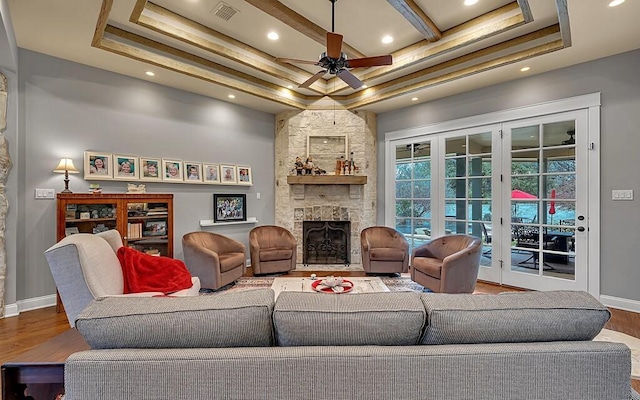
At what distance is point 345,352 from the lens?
1012 mm

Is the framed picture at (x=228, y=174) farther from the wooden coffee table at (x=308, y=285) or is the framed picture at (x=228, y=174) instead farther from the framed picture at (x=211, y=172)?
the wooden coffee table at (x=308, y=285)

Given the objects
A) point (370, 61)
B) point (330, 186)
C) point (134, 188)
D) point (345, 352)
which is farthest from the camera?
point (330, 186)

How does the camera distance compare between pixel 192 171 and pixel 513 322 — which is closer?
pixel 513 322

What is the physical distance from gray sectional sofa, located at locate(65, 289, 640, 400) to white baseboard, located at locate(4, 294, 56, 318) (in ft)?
10.9

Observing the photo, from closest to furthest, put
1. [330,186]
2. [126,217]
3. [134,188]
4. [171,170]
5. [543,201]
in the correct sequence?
[126,217]
[543,201]
[134,188]
[171,170]
[330,186]

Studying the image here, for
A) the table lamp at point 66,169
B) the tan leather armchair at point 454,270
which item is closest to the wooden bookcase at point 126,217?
the table lamp at point 66,169

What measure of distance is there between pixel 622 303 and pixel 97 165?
639cm

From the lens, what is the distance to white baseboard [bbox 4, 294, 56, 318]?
10.5 feet

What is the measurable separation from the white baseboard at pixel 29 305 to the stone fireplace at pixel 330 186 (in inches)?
133

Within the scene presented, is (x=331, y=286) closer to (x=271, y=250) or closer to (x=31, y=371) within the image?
(x=271, y=250)

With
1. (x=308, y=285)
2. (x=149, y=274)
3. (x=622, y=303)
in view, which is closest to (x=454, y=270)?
(x=308, y=285)

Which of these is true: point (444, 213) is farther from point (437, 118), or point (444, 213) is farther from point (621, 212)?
point (621, 212)

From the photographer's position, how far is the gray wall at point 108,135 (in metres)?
3.38

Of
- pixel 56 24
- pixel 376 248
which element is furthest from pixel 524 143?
pixel 56 24
